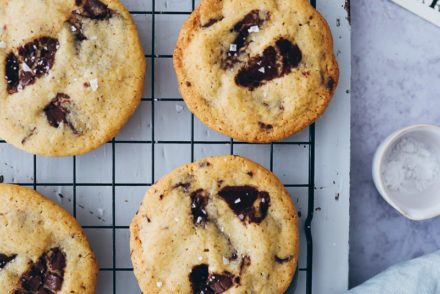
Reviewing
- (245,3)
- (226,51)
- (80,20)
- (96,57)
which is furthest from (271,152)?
(80,20)

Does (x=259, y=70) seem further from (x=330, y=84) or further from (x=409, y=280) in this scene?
(x=409, y=280)

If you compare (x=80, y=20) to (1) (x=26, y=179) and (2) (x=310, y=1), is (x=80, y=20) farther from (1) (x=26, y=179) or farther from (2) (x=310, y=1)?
(2) (x=310, y=1)

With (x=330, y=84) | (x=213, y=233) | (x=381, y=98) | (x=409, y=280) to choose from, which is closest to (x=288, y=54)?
(x=330, y=84)

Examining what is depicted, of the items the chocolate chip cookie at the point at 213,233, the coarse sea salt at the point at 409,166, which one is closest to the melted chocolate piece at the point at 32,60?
the chocolate chip cookie at the point at 213,233

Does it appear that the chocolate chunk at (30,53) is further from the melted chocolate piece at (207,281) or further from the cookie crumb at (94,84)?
the melted chocolate piece at (207,281)

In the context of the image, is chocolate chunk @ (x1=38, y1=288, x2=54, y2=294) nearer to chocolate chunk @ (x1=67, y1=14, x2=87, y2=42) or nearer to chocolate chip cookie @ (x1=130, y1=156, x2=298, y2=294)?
chocolate chip cookie @ (x1=130, y1=156, x2=298, y2=294)

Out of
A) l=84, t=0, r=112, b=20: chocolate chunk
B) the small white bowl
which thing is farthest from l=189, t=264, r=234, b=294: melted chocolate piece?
l=84, t=0, r=112, b=20: chocolate chunk
